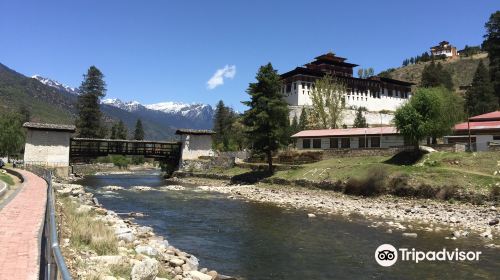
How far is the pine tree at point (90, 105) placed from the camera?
8244cm

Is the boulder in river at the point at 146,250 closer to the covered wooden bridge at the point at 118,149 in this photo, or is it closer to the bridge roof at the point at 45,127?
the bridge roof at the point at 45,127

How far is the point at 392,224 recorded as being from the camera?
22.3 m

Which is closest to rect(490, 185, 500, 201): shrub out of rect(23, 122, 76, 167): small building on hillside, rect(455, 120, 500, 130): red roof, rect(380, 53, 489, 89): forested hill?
rect(455, 120, 500, 130): red roof

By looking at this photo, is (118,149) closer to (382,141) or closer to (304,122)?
(304,122)

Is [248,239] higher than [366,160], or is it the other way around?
[366,160]

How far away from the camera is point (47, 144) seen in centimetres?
5322

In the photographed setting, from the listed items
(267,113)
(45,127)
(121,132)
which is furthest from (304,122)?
(121,132)

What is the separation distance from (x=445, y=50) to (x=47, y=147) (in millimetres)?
174908

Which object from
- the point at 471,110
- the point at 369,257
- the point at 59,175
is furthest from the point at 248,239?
the point at 471,110

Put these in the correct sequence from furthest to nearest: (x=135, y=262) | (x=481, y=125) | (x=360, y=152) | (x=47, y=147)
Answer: (x=47, y=147) < (x=360, y=152) < (x=481, y=125) < (x=135, y=262)

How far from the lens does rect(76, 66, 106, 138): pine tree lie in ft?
270

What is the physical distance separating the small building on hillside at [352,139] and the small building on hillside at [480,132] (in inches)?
246

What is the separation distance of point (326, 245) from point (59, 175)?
45751 millimetres

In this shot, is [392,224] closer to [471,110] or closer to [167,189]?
[167,189]
